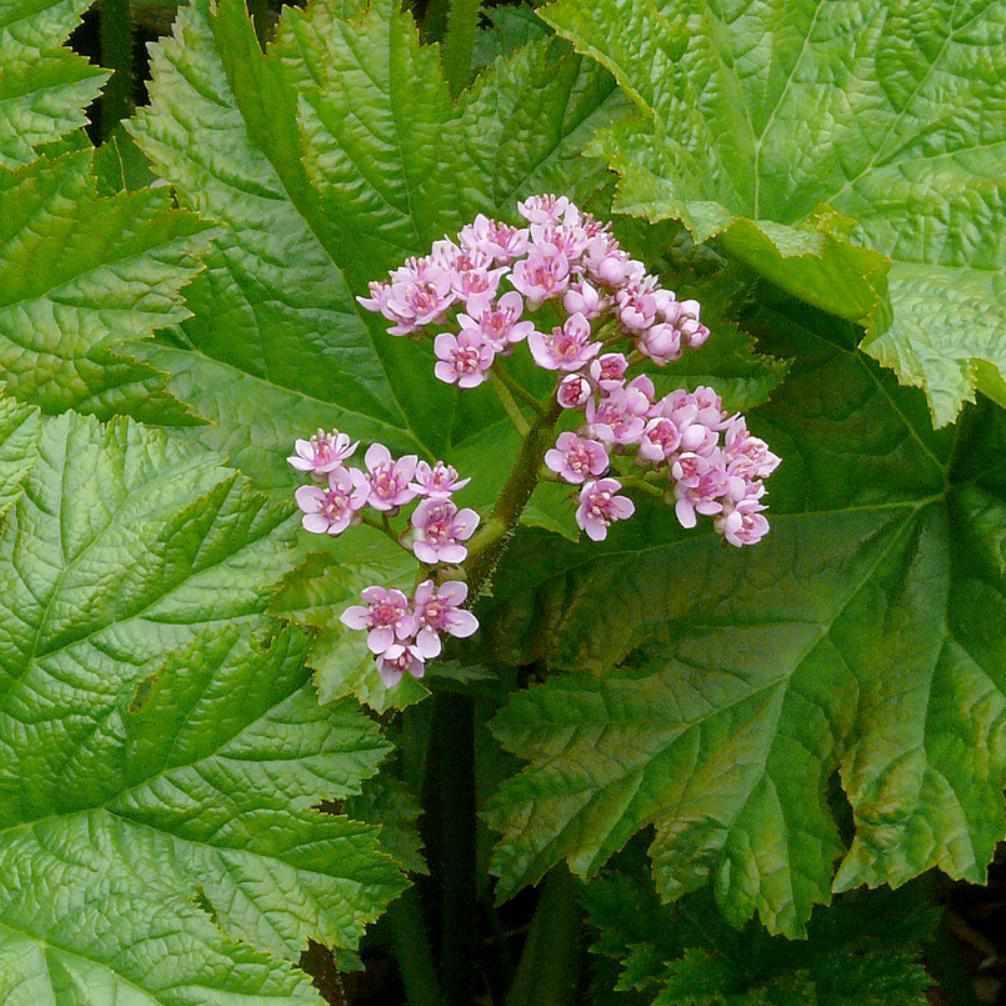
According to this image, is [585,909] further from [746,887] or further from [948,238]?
[948,238]

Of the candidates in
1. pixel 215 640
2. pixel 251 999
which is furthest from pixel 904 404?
pixel 251 999

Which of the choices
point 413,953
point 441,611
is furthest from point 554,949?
point 441,611

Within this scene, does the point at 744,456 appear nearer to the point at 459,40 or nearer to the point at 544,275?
the point at 544,275

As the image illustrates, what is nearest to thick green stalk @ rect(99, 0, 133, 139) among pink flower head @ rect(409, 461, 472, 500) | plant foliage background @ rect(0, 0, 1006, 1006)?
plant foliage background @ rect(0, 0, 1006, 1006)

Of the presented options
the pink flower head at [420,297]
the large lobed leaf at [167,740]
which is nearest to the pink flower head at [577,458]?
the pink flower head at [420,297]

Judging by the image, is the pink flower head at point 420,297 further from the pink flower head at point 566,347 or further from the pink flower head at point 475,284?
the pink flower head at point 566,347
